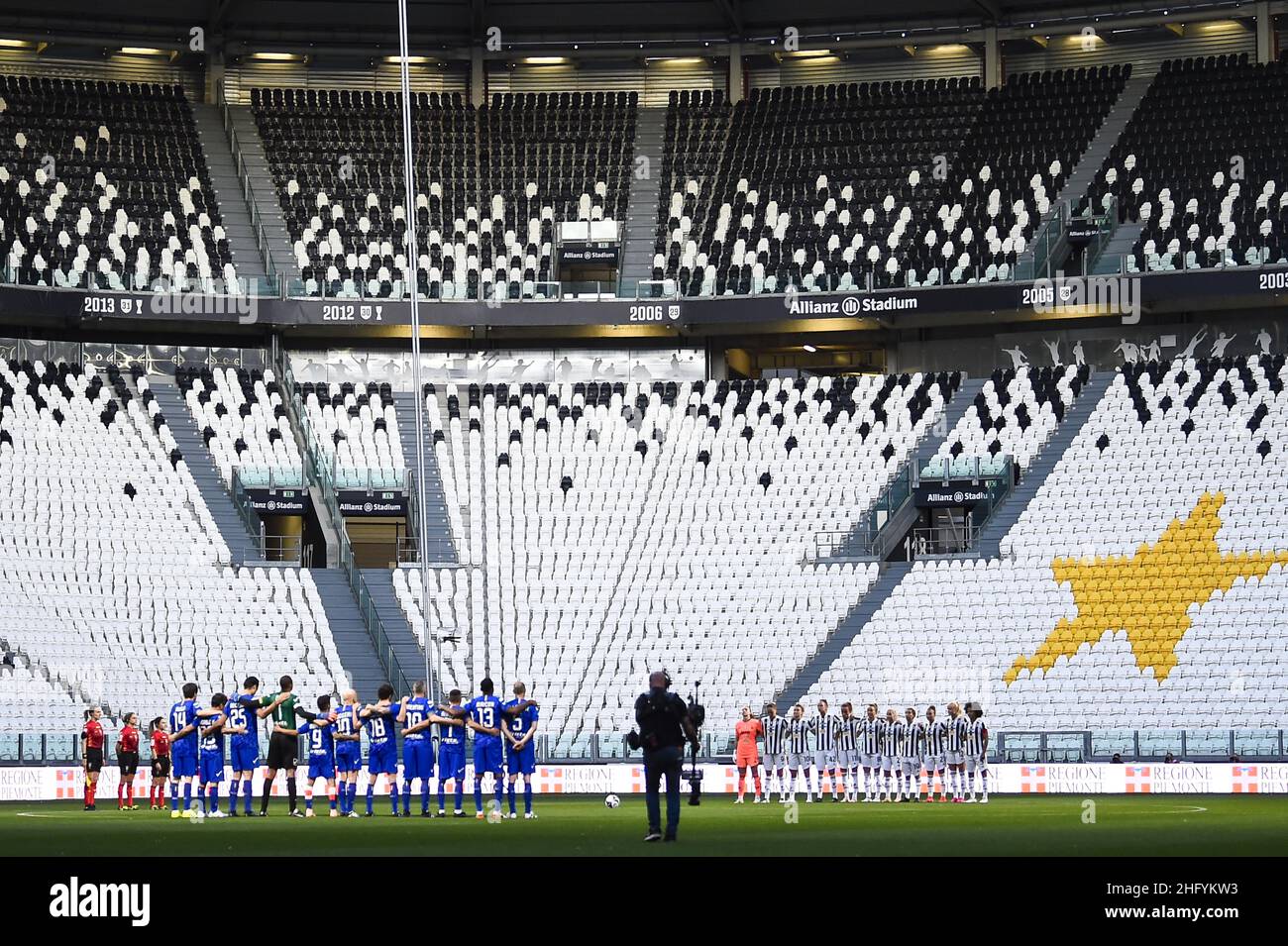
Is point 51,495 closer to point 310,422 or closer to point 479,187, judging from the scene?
point 310,422

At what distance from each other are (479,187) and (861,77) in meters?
11.7

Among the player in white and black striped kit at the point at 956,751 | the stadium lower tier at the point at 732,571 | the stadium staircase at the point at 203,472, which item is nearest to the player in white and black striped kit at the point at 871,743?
the player in white and black striped kit at the point at 956,751

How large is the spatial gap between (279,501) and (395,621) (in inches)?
199

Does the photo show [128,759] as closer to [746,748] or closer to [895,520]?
[746,748]

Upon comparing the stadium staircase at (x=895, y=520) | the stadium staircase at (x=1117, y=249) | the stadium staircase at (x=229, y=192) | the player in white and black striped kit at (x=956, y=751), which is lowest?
the player in white and black striped kit at (x=956, y=751)

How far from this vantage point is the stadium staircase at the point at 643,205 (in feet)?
182

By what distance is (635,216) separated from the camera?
56906mm

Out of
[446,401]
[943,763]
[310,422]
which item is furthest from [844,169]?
[943,763]

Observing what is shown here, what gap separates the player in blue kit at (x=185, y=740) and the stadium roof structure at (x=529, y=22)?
31.4 meters

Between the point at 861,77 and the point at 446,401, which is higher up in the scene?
the point at 861,77

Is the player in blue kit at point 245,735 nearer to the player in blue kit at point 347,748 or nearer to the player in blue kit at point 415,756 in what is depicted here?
the player in blue kit at point 347,748

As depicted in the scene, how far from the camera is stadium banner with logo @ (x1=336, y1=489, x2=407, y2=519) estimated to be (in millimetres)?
49562

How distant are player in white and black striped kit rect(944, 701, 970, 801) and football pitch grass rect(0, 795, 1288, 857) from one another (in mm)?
847

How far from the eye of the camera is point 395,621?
152 feet
